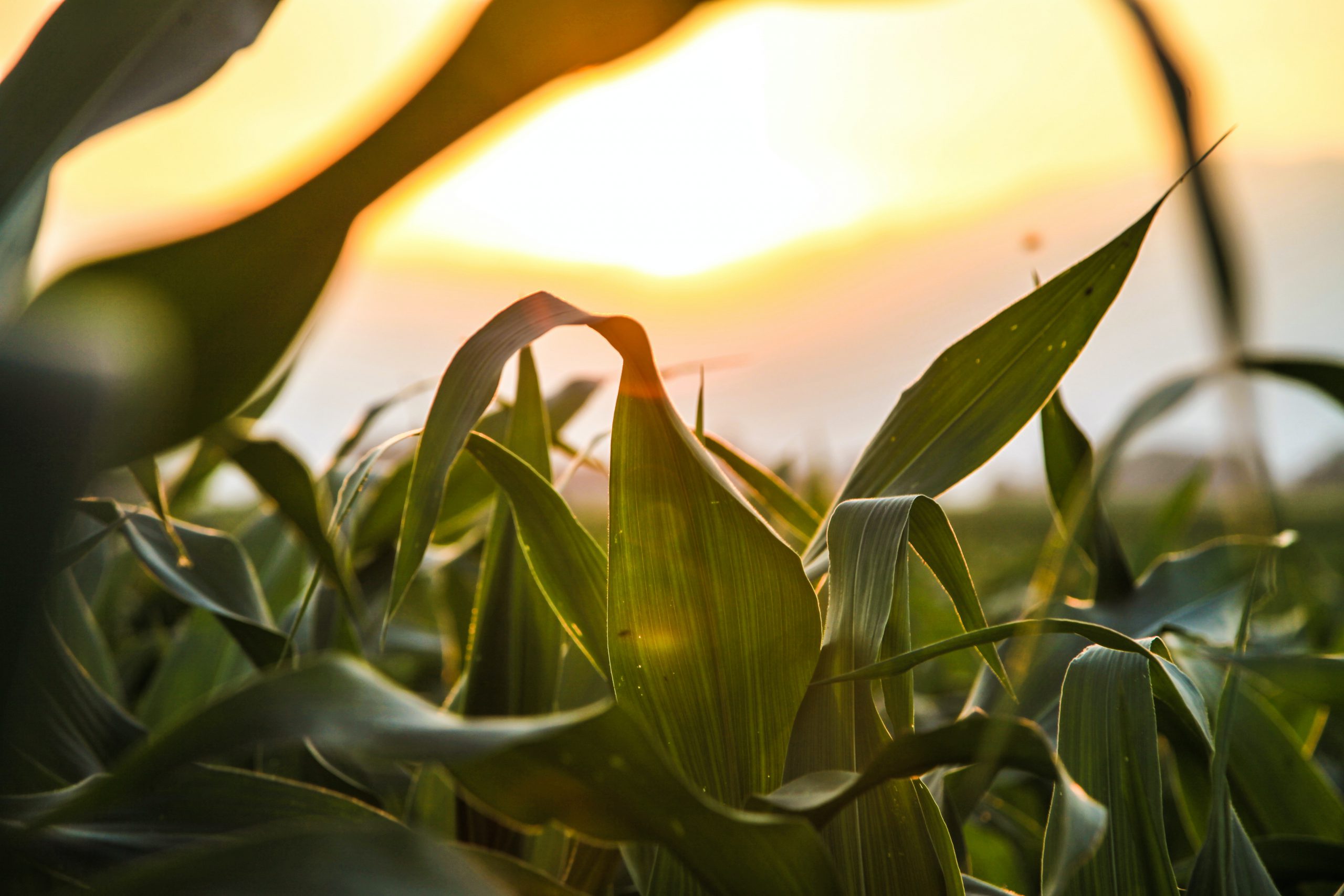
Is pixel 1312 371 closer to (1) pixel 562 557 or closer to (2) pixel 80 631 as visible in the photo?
(1) pixel 562 557

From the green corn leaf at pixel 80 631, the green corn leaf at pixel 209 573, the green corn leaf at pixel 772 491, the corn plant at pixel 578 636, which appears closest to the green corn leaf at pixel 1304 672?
the corn plant at pixel 578 636

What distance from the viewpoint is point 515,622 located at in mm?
275

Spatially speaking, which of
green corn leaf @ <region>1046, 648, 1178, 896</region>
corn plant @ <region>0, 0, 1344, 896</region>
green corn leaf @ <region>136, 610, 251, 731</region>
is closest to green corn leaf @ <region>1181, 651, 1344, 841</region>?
corn plant @ <region>0, 0, 1344, 896</region>

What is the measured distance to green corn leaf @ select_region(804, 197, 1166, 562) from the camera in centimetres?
22

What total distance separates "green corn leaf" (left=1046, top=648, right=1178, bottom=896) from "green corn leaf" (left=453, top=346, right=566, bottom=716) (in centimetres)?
15

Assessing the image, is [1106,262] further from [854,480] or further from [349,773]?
[349,773]

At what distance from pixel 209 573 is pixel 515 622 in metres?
0.10

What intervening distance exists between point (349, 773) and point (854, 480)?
19 centimetres

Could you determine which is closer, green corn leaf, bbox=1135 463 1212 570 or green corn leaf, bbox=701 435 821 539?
green corn leaf, bbox=701 435 821 539

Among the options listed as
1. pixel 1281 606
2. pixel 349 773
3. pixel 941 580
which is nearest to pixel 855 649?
pixel 941 580

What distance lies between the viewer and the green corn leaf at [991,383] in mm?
222

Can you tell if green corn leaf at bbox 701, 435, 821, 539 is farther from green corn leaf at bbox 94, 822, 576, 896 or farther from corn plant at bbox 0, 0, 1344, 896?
green corn leaf at bbox 94, 822, 576, 896

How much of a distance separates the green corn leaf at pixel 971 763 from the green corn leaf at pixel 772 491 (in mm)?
138

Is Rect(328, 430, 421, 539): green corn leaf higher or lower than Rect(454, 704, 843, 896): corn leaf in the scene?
higher
